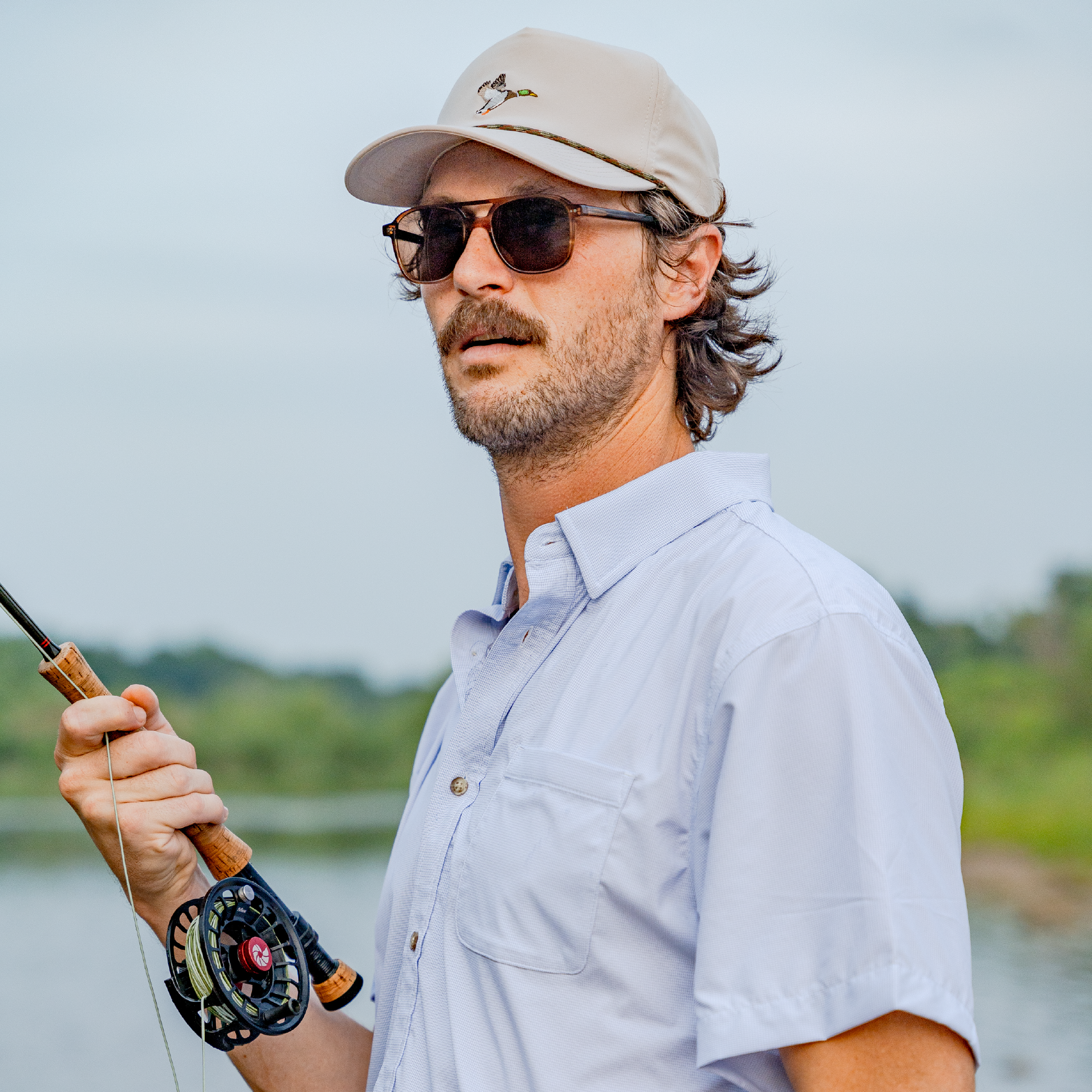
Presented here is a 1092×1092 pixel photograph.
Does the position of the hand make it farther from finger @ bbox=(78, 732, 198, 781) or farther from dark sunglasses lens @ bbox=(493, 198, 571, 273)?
dark sunglasses lens @ bbox=(493, 198, 571, 273)

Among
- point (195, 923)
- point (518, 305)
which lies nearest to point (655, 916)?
point (195, 923)

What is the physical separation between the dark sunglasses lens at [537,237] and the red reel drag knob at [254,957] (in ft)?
3.32

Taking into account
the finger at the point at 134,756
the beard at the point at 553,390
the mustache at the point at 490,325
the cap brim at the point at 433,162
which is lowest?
the finger at the point at 134,756

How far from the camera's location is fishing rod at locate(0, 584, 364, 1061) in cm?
159

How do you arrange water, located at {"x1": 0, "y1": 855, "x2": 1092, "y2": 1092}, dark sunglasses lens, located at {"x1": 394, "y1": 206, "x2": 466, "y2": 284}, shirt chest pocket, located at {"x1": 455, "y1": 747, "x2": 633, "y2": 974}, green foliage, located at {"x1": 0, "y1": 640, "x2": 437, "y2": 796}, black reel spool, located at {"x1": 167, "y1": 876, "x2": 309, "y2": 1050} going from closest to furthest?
1. shirt chest pocket, located at {"x1": 455, "y1": 747, "x2": 633, "y2": 974}
2. black reel spool, located at {"x1": 167, "y1": 876, "x2": 309, "y2": 1050}
3. dark sunglasses lens, located at {"x1": 394, "y1": 206, "x2": 466, "y2": 284}
4. water, located at {"x1": 0, "y1": 855, "x2": 1092, "y2": 1092}
5. green foliage, located at {"x1": 0, "y1": 640, "x2": 437, "y2": 796}

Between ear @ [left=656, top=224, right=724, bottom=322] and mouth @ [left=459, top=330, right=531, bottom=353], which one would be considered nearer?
Answer: mouth @ [left=459, top=330, right=531, bottom=353]

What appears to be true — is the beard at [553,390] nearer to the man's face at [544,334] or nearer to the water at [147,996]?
the man's face at [544,334]

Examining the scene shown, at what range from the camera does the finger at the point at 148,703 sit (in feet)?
5.72

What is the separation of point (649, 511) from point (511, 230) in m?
0.49

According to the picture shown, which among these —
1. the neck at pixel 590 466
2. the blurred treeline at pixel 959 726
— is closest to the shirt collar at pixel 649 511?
the neck at pixel 590 466

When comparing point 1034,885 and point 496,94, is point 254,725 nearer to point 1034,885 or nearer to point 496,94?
point 1034,885

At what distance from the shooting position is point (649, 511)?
1568mm

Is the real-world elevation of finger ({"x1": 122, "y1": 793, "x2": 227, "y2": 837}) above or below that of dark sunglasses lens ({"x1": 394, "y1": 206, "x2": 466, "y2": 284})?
below

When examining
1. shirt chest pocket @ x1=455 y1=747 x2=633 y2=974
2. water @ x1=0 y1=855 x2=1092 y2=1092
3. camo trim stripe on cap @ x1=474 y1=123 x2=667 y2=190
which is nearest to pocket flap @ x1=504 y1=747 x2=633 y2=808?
shirt chest pocket @ x1=455 y1=747 x2=633 y2=974
